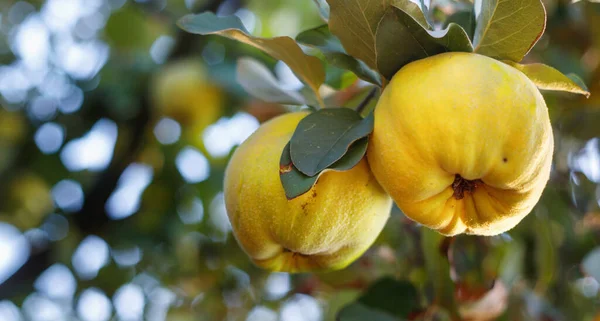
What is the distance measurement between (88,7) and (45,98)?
1.67ft

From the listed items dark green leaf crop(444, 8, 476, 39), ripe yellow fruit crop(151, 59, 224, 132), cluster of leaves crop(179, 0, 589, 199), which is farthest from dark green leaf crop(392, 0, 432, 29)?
ripe yellow fruit crop(151, 59, 224, 132)

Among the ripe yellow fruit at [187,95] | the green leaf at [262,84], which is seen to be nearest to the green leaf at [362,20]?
the green leaf at [262,84]

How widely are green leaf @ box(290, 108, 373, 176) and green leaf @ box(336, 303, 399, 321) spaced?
0.52 m

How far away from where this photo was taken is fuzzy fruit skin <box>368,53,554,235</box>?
2.47ft

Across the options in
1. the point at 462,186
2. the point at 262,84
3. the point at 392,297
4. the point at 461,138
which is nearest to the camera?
the point at 461,138

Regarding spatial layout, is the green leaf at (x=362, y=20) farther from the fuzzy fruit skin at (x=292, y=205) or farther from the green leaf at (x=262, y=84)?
the green leaf at (x=262, y=84)

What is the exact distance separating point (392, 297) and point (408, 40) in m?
0.74

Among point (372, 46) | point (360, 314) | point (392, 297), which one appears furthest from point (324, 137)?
point (392, 297)

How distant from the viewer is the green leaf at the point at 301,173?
31.4 inches

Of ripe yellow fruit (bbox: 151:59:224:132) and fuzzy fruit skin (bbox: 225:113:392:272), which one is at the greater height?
fuzzy fruit skin (bbox: 225:113:392:272)

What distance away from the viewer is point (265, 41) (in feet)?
3.22

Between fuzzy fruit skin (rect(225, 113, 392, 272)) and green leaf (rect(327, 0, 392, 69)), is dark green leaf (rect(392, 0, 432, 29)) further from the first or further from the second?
fuzzy fruit skin (rect(225, 113, 392, 272))

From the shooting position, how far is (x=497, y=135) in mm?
751

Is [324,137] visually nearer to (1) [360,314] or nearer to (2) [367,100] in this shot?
(2) [367,100]
